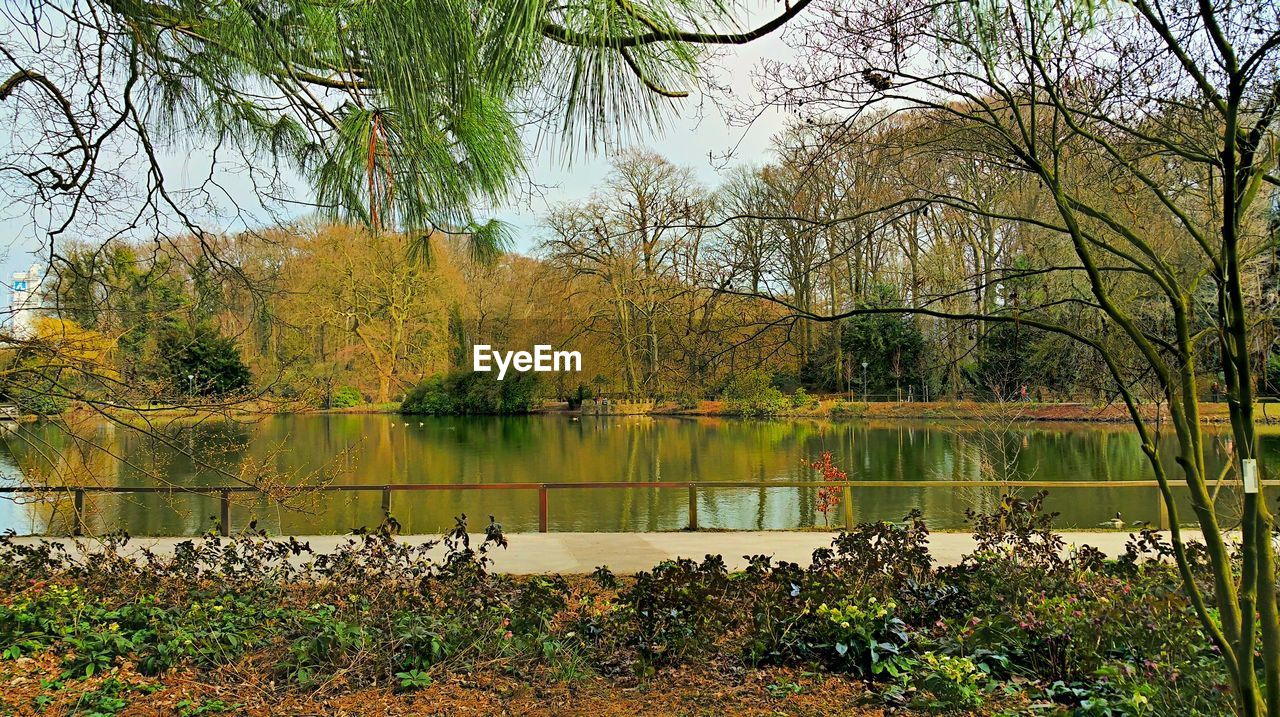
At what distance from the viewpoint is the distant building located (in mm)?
3619

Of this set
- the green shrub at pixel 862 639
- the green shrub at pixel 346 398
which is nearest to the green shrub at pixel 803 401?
the green shrub at pixel 346 398

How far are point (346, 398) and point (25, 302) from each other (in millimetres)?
25239

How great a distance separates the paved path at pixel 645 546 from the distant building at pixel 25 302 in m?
3.50

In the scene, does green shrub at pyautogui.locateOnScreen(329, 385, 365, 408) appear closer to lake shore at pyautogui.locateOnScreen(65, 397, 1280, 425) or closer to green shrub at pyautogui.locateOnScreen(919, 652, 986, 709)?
lake shore at pyautogui.locateOnScreen(65, 397, 1280, 425)

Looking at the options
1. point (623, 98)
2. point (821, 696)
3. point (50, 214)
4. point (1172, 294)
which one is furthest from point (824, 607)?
point (50, 214)

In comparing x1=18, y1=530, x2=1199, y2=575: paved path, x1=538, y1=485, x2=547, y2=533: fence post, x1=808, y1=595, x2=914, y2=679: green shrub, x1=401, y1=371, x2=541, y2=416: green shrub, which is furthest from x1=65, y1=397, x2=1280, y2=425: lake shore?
x1=808, y1=595, x2=914, y2=679: green shrub

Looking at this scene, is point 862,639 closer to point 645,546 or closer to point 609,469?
point 645,546

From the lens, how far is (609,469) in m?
18.4

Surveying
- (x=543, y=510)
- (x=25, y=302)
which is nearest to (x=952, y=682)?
(x=25, y=302)

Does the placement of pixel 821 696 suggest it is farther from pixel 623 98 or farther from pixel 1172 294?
pixel 623 98

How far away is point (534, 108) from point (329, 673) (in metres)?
2.75

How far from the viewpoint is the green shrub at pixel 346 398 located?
26844 millimetres

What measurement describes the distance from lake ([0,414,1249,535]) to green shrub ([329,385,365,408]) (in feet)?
3.03

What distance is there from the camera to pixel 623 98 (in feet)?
6.49
